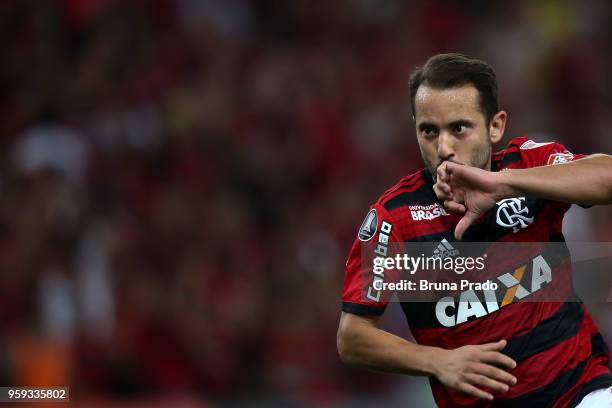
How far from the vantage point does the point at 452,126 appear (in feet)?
12.3

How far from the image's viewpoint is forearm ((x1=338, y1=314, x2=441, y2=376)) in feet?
11.6

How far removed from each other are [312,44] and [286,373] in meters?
4.20

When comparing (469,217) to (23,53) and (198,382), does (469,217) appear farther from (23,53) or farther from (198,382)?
(23,53)

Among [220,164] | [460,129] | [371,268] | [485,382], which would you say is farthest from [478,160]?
[220,164]

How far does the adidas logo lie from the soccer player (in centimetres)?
1

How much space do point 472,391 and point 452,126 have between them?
91 centimetres

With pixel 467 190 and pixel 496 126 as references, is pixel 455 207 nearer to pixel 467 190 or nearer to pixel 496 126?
pixel 467 190

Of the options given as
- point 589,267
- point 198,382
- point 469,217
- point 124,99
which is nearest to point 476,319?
point 469,217

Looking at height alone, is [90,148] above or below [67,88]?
below

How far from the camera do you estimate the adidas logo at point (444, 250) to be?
382cm

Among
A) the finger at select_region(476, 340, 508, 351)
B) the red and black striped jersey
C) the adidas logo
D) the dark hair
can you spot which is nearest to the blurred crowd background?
the red and black striped jersey

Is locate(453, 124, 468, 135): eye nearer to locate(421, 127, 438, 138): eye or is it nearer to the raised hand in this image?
locate(421, 127, 438, 138): eye

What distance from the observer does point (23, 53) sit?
9758mm

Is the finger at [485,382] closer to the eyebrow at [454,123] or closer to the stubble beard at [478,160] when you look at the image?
the stubble beard at [478,160]
